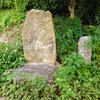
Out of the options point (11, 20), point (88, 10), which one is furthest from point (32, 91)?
point (11, 20)

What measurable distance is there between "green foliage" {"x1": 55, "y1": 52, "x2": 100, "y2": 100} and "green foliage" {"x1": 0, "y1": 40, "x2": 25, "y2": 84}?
Answer: 2.68 feet

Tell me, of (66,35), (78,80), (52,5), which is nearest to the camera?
(78,80)

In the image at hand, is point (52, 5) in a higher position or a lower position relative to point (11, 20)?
higher

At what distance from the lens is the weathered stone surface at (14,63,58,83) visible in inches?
122

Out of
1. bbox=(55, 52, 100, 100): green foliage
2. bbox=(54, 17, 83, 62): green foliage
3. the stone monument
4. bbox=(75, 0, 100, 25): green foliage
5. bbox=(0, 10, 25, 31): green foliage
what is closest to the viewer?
bbox=(55, 52, 100, 100): green foliage

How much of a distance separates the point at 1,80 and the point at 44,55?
83 centimetres

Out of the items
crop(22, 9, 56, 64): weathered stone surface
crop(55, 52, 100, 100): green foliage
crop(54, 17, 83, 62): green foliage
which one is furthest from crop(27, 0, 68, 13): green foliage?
crop(55, 52, 100, 100): green foliage

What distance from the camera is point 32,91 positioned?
2.89 meters

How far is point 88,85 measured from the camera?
2.88m

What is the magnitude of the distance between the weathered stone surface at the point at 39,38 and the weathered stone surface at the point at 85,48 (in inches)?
18.4

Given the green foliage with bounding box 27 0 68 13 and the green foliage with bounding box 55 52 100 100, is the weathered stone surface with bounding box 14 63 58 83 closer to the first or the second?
the green foliage with bounding box 55 52 100 100

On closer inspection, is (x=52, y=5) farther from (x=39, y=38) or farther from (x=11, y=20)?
(x=39, y=38)

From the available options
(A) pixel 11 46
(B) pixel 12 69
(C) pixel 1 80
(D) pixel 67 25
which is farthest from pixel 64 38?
(C) pixel 1 80

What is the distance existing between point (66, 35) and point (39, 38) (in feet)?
3.33
